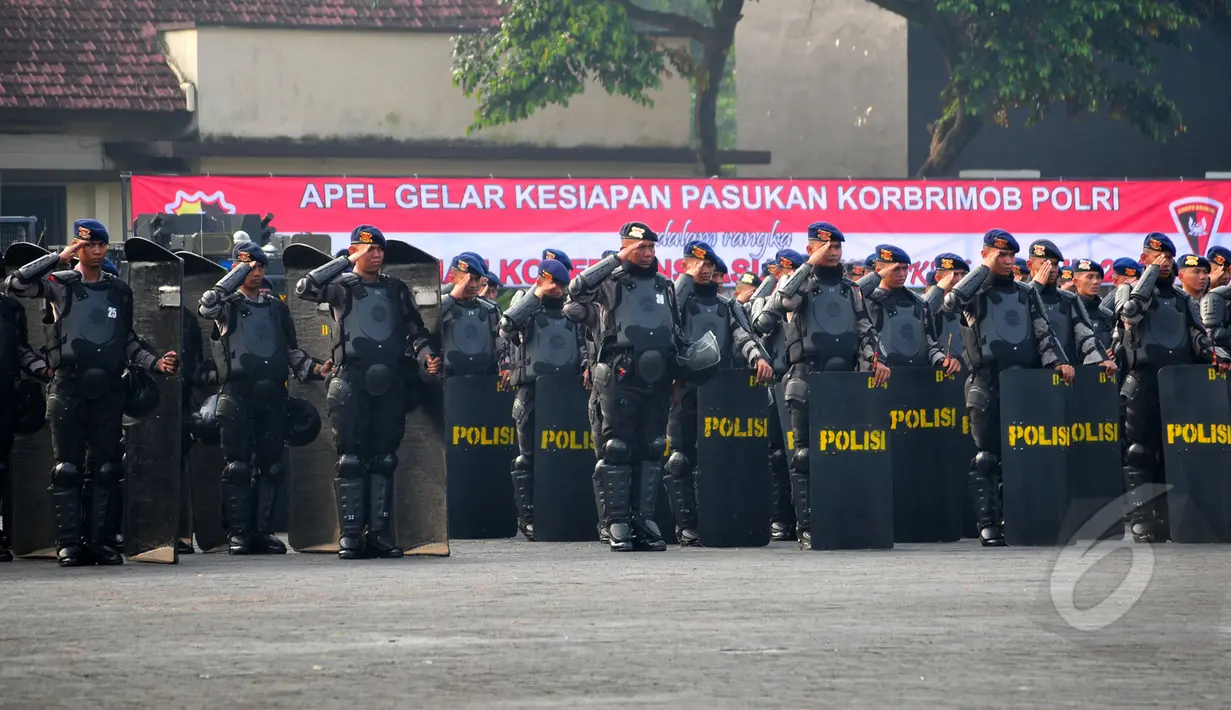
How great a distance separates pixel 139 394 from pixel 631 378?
2.94m

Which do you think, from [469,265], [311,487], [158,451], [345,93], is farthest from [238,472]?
[345,93]

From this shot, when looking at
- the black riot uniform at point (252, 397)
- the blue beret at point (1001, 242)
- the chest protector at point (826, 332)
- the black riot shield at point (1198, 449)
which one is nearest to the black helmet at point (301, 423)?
the black riot uniform at point (252, 397)

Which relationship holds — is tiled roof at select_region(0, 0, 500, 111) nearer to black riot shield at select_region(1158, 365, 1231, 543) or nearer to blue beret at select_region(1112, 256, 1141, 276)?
blue beret at select_region(1112, 256, 1141, 276)

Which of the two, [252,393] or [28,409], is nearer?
[28,409]

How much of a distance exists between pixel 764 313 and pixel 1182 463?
273 cm

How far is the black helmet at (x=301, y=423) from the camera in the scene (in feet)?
48.8

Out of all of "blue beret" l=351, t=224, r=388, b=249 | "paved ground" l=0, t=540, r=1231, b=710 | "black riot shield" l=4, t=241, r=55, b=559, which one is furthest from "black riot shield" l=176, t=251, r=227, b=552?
"paved ground" l=0, t=540, r=1231, b=710

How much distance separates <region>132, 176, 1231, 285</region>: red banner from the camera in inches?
1017

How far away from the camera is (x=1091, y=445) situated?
1467 cm

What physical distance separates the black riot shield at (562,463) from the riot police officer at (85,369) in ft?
8.74

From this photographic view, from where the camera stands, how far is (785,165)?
36.6 m

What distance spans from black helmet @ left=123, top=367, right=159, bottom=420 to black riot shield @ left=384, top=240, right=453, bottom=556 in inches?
59.7

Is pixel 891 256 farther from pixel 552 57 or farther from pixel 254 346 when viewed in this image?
pixel 552 57

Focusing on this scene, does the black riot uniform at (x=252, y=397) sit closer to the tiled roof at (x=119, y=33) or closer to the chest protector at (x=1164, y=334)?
the chest protector at (x=1164, y=334)
